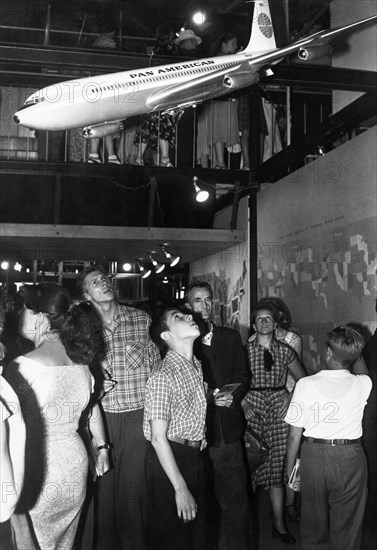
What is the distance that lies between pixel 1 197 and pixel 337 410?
27.7 ft

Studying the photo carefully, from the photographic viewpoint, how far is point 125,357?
388 centimetres

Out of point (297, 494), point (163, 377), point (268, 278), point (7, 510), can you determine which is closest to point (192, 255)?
point (268, 278)

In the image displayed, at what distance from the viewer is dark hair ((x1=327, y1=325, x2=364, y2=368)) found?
311 cm

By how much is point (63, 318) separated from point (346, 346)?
161cm

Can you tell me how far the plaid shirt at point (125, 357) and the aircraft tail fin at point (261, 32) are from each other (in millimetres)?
3812

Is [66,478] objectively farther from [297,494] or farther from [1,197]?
[1,197]

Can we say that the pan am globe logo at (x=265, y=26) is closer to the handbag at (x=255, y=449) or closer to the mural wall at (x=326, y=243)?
the mural wall at (x=326, y=243)

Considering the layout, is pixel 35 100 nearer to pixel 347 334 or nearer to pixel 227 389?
pixel 227 389

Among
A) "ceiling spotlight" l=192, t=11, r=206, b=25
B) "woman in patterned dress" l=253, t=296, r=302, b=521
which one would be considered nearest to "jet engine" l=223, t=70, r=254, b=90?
"woman in patterned dress" l=253, t=296, r=302, b=521

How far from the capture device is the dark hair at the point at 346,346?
311 centimetres

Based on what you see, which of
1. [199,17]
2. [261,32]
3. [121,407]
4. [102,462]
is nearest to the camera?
[102,462]

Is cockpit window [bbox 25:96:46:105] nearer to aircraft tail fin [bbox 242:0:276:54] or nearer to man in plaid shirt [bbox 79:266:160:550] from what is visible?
aircraft tail fin [bbox 242:0:276:54]

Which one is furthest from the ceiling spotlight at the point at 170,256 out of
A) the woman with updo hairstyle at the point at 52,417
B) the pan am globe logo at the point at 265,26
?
the woman with updo hairstyle at the point at 52,417

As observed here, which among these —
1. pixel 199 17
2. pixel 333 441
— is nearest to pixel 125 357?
pixel 333 441
